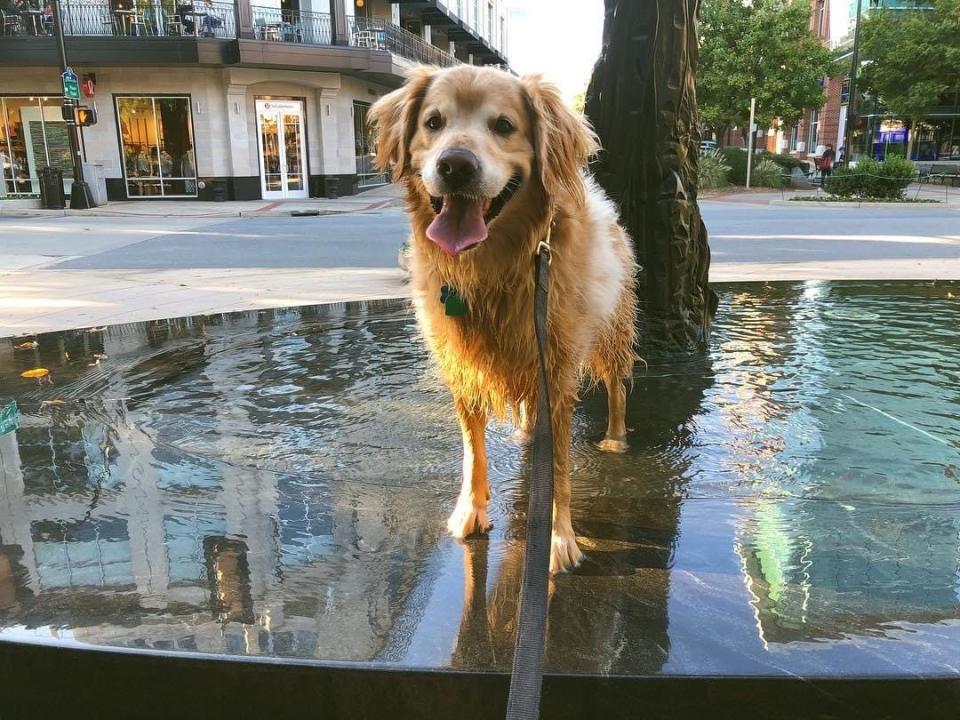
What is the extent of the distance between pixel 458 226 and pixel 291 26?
30.4 metres

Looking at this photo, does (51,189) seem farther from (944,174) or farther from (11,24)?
(944,174)

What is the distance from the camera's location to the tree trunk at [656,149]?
516 centimetres

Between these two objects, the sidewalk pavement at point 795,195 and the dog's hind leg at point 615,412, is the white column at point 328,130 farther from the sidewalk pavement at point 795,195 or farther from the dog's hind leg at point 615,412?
the dog's hind leg at point 615,412

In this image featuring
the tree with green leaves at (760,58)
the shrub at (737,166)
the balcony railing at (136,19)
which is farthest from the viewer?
the tree with green leaves at (760,58)

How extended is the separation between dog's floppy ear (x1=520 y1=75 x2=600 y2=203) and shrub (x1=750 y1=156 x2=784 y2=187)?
1255 inches

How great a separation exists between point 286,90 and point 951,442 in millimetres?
29917

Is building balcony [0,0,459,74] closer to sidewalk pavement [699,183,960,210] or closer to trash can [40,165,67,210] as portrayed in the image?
trash can [40,165,67,210]

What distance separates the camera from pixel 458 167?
243 centimetres

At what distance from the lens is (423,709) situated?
2115 mm

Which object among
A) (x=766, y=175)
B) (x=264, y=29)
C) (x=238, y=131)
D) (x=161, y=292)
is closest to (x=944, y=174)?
(x=766, y=175)

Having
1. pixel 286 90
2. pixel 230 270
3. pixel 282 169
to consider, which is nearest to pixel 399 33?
pixel 286 90

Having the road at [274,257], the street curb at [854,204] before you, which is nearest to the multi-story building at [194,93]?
the road at [274,257]

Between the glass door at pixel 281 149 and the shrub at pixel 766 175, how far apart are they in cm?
1902

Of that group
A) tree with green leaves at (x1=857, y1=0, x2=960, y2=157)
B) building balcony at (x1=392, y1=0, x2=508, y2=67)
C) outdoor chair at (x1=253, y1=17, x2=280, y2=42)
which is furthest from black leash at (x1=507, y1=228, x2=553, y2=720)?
tree with green leaves at (x1=857, y1=0, x2=960, y2=157)
